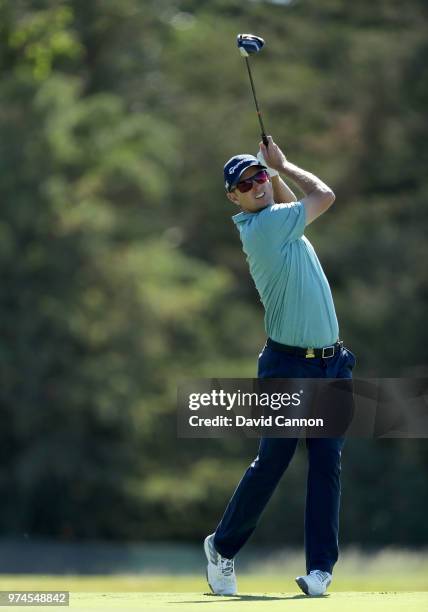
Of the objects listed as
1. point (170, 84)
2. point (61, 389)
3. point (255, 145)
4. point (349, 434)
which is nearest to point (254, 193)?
point (349, 434)

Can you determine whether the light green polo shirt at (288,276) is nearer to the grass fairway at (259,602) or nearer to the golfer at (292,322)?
the golfer at (292,322)

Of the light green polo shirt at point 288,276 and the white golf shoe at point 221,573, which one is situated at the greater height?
the light green polo shirt at point 288,276

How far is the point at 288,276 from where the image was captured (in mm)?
5805

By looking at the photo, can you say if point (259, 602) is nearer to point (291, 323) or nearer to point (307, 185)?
point (291, 323)

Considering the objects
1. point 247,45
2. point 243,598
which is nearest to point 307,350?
point 243,598

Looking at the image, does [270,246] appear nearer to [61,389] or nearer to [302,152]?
[61,389]

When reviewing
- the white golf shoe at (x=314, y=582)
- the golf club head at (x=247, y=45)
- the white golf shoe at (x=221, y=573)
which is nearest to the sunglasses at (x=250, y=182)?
the golf club head at (x=247, y=45)

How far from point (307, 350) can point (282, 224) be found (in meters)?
0.53

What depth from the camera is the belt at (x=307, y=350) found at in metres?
5.85

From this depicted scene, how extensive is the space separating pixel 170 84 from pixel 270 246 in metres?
24.2

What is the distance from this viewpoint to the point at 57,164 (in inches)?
965

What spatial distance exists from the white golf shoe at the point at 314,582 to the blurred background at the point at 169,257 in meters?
15.2

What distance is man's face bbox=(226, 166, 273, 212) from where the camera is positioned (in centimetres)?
588

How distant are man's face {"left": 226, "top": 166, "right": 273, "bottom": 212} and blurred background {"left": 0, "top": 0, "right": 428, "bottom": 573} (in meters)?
15.4
